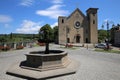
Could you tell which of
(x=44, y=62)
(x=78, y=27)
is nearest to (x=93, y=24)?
(x=78, y=27)

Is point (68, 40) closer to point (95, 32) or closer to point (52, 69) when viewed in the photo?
point (95, 32)

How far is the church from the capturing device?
64500 millimetres

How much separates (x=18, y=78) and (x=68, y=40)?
56.5 metres

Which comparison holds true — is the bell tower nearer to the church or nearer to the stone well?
the church

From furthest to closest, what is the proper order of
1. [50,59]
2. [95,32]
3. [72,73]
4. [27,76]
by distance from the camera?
1. [95,32]
2. [50,59]
3. [72,73]
4. [27,76]

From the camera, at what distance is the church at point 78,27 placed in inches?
2539

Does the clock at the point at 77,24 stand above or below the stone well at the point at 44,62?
above

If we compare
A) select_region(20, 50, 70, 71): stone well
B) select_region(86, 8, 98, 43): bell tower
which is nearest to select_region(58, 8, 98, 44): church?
select_region(86, 8, 98, 43): bell tower

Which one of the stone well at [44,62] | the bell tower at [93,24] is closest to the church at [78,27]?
the bell tower at [93,24]

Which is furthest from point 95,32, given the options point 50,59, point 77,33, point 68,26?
point 50,59

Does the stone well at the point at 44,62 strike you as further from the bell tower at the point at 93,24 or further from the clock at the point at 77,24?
the clock at the point at 77,24

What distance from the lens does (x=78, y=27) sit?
6606 cm

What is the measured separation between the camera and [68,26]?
65500 millimetres

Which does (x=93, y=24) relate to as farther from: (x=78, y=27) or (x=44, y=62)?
(x=44, y=62)
